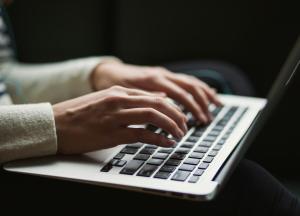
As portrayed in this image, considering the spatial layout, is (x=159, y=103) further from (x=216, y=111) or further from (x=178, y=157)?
(x=216, y=111)

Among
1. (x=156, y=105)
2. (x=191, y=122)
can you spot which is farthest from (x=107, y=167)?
(x=191, y=122)

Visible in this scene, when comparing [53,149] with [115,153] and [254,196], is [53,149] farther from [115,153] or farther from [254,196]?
[254,196]

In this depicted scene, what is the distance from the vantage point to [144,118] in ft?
2.46

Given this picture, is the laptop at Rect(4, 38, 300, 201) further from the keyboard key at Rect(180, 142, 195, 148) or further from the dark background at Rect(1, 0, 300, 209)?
the dark background at Rect(1, 0, 300, 209)

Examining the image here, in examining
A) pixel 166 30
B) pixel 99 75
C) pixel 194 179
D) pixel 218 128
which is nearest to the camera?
pixel 194 179

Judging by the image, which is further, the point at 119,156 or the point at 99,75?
the point at 99,75

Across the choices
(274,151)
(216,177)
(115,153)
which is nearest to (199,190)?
(216,177)

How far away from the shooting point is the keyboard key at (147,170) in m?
0.69

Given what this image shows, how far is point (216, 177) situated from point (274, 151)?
40 cm

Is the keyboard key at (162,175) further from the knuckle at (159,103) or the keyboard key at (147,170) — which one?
the knuckle at (159,103)

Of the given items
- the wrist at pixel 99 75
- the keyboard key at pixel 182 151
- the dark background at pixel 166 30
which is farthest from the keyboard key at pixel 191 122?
the dark background at pixel 166 30

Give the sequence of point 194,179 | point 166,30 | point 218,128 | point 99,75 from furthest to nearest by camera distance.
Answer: point 166,30, point 99,75, point 218,128, point 194,179

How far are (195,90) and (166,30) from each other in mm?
577

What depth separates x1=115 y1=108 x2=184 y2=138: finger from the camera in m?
0.75
